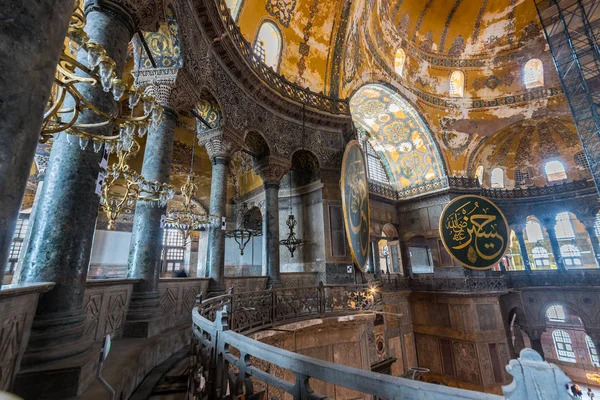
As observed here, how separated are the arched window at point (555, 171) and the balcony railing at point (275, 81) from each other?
12.0 metres

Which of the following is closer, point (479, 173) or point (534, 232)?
point (479, 173)

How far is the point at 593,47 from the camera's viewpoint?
8234 millimetres

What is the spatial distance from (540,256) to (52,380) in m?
26.2

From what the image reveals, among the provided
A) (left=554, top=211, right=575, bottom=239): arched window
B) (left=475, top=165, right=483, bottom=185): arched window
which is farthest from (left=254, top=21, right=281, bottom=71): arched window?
(left=554, top=211, right=575, bottom=239): arched window

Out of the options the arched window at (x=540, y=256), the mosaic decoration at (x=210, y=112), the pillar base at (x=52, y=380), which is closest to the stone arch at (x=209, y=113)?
the mosaic decoration at (x=210, y=112)

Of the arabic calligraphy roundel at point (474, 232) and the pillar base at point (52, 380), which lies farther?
the arabic calligraphy roundel at point (474, 232)

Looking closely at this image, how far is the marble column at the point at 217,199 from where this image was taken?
596 centimetres

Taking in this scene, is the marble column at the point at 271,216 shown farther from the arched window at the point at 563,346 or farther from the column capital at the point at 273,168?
the arched window at the point at 563,346

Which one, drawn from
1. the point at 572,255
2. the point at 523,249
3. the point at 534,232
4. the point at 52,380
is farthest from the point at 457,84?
the point at 52,380

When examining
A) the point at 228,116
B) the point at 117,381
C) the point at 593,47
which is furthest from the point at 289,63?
the point at 593,47

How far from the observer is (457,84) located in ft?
45.0

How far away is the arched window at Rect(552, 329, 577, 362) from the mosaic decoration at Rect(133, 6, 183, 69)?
80.3 ft

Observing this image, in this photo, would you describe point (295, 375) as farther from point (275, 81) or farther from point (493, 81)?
point (493, 81)

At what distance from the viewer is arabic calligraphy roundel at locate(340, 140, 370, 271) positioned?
7262mm
